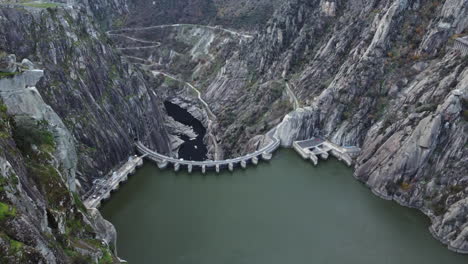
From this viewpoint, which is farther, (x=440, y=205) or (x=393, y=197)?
(x=393, y=197)

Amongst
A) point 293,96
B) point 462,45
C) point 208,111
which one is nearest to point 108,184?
point 293,96

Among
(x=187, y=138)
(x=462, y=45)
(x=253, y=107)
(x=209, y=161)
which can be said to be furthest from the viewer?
(x=187, y=138)

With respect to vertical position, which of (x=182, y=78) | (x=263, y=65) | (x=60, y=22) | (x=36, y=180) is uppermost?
(x=60, y=22)

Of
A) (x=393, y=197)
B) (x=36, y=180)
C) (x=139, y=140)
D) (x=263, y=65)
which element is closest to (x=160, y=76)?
(x=263, y=65)

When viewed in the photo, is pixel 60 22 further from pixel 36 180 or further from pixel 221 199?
pixel 36 180

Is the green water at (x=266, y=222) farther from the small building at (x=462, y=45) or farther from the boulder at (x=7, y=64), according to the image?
the small building at (x=462, y=45)

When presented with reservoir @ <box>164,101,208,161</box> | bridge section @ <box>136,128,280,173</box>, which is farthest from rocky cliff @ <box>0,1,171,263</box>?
reservoir @ <box>164,101,208,161</box>

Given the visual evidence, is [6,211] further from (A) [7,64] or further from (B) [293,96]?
(B) [293,96]
